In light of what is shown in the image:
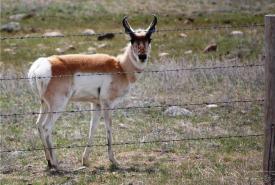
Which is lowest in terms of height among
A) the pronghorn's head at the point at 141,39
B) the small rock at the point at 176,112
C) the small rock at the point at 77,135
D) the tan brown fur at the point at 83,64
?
the small rock at the point at 176,112

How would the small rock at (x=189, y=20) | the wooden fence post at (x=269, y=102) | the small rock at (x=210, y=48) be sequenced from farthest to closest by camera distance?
1. the small rock at (x=189, y=20)
2. the small rock at (x=210, y=48)
3. the wooden fence post at (x=269, y=102)

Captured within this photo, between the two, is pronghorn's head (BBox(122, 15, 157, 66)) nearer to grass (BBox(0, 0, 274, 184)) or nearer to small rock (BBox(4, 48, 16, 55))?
grass (BBox(0, 0, 274, 184))

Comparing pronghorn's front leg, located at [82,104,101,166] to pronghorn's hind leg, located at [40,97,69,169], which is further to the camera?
pronghorn's front leg, located at [82,104,101,166]

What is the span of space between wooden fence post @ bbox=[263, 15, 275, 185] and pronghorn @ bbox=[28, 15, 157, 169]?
9.56ft

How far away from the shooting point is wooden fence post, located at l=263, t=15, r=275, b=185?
732 centimetres

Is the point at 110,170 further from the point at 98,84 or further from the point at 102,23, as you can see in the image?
the point at 102,23

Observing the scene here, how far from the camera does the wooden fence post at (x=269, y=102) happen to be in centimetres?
732

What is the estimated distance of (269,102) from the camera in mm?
7426

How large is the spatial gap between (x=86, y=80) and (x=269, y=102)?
3563mm

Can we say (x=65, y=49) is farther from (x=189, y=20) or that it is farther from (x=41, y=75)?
(x=41, y=75)

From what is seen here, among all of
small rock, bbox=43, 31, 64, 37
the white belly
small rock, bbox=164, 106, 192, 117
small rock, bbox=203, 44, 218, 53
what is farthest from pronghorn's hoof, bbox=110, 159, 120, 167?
small rock, bbox=43, 31, 64, 37

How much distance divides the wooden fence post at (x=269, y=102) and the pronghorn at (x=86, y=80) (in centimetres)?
292

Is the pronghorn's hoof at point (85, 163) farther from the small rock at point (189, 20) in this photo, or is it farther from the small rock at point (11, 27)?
the small rock at point (189, 20)

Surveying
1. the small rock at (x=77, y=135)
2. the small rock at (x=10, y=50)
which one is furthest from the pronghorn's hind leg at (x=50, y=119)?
the small rock at (x=10, y=50)
